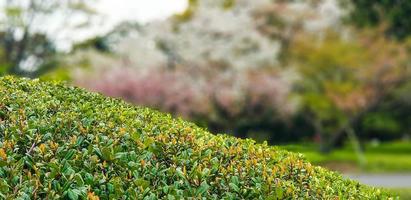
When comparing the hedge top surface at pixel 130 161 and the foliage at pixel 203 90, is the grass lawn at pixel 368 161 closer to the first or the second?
the foliage at pixel 203 90

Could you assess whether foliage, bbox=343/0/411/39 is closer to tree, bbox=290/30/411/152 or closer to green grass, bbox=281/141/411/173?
green grass, bbox=281/141/411/173

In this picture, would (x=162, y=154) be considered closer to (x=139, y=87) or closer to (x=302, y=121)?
(x=139, y=87)

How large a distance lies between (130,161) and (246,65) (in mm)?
23575

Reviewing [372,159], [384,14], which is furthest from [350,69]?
[384,14]

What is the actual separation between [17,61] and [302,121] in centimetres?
1295

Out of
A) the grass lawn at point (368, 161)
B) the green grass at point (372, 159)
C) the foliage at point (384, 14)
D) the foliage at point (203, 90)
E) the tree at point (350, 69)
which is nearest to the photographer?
the foliage at point (384, 14)

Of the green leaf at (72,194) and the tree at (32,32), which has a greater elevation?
the tree at (32,32)

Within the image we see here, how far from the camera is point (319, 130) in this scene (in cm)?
2864

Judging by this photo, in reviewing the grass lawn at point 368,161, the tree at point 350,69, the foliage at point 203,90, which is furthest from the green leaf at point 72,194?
the foliage at point 203,90

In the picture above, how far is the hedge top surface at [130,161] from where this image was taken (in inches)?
122

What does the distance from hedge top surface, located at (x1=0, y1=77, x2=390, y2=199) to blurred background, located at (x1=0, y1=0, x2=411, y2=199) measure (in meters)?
19.9

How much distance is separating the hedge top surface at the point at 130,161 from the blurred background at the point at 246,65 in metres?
19.9

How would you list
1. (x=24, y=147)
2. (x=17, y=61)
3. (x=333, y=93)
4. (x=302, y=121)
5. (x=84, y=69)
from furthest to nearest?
(x=302, y=121) < (x=84, y=69) < (x=17, y=61) < (x=333, y=93) < (x=24, y=147)

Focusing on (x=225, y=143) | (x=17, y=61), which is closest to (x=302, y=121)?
(x=17, y=61)
